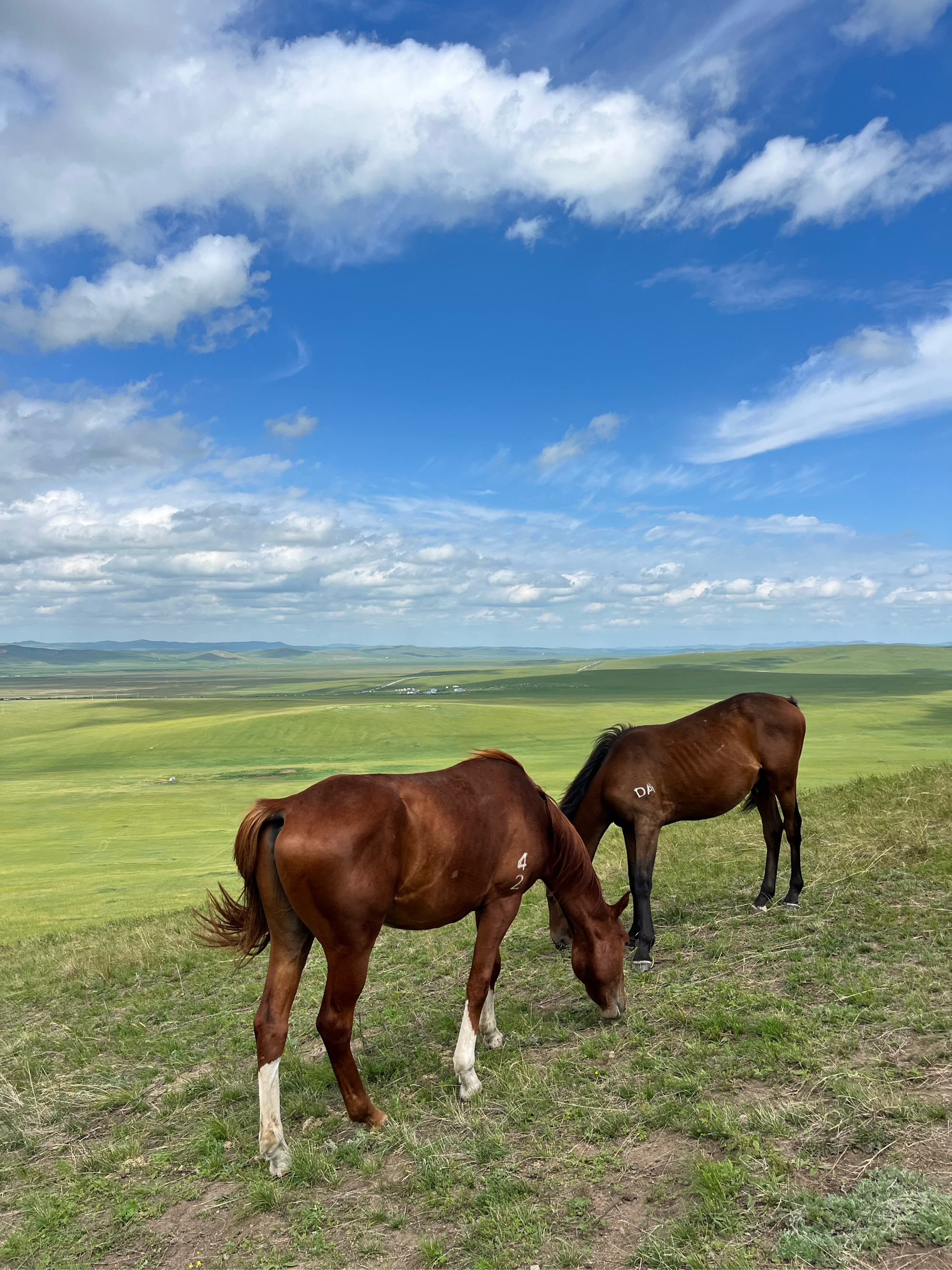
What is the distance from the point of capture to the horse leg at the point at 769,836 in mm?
9602

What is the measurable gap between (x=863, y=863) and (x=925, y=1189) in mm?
6957

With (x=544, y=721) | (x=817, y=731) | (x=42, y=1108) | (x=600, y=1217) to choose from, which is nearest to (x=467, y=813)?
(x=600, y=1217)

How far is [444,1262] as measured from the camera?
429 cm

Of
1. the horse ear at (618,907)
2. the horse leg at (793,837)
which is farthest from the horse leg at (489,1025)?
the horse leg at (793,837)

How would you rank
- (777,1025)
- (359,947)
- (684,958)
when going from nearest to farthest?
(359,947) → (777,1025) → (684,958)

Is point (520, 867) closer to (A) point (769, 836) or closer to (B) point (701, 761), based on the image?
(B) point (701, 761)

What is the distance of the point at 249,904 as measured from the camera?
6227 mm

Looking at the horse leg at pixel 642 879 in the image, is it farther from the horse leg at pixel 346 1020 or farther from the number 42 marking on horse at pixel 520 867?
the horse leg at pixel 346 1020

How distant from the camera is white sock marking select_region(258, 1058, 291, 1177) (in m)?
5.39

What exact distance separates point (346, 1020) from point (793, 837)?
6.50m

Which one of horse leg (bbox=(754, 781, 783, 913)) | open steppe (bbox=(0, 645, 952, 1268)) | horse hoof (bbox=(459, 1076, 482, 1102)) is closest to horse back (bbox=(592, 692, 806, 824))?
horse leg (bbox=(754, 781, 783, 913))

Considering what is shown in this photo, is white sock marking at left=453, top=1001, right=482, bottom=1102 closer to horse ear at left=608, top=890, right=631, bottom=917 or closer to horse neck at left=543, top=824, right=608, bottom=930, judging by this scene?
horse neck at left=543, top=824, right=608, bottom=930

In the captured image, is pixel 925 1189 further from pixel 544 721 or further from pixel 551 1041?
pixel 544 721

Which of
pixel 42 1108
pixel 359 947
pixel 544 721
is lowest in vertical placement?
pixel 544 721
